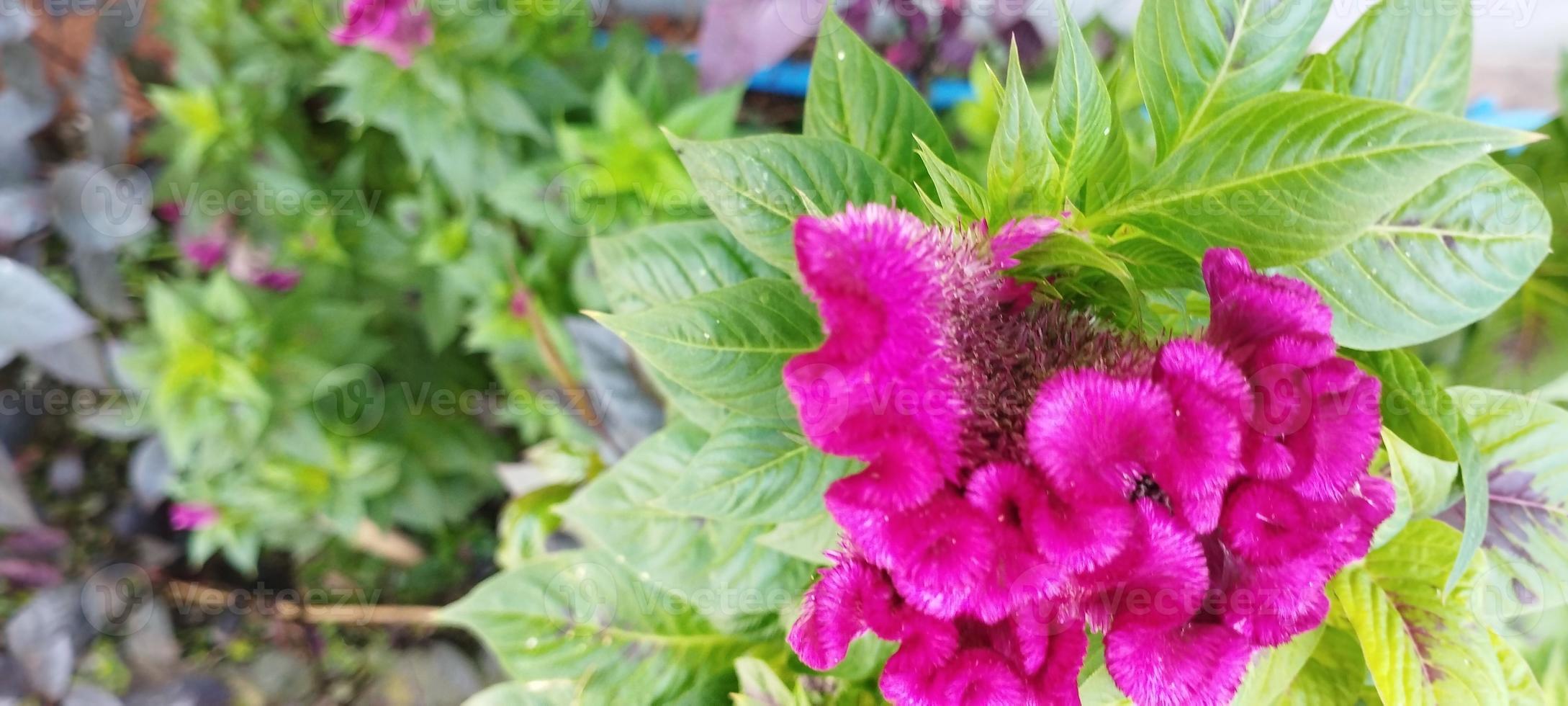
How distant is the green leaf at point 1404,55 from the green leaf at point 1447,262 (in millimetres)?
128

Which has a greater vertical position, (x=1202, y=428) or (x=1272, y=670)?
(x=1202, y=428)

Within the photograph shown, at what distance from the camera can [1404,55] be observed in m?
0.70

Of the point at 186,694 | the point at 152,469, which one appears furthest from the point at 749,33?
the point at 186,694

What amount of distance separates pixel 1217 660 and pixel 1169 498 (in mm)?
99

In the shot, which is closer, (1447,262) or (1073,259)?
(1073,259)

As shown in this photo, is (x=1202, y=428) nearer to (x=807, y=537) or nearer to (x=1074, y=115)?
(x=1074, y=115)

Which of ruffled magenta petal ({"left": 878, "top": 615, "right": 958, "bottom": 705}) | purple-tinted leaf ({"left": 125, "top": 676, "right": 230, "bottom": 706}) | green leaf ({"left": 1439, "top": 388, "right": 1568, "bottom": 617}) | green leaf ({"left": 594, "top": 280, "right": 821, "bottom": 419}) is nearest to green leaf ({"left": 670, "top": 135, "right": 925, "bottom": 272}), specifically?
green leaf ({"left": 594, "top": 280, "right": 821, "bottom": 419})

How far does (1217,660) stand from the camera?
0.48 meters

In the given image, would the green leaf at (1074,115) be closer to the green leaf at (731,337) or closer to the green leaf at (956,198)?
the green leaf at (956,198)

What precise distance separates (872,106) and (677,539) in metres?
0.47

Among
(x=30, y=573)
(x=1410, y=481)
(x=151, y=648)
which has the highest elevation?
(x=1410, y=481)

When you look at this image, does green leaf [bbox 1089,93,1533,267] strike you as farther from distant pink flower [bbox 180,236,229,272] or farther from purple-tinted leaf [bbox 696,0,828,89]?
distant pink flower [bbox 180,236,229,272]

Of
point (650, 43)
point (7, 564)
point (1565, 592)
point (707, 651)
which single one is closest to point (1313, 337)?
point (1565, 592)

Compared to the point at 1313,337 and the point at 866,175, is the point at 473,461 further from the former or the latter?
the point at 1313,337
